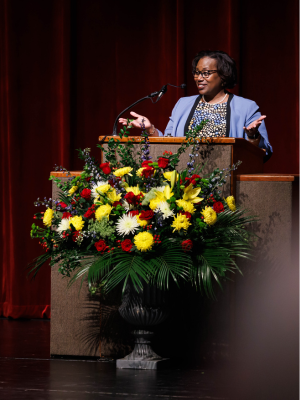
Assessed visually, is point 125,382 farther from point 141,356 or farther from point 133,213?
point 133,213

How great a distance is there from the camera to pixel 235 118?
9.38ft

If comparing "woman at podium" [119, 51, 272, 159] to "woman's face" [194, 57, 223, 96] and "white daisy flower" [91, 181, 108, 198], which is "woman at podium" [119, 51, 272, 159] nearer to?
"woman's face" [194, 57, 223, 96]

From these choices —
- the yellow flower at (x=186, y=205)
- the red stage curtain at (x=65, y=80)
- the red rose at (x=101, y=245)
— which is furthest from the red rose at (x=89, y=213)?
the red stage curtain at (x=65, y=80)

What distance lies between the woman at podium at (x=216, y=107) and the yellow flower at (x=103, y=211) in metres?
0.76

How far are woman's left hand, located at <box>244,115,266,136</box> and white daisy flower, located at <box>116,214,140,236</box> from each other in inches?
28.5

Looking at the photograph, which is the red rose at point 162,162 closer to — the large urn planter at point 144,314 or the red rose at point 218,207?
the red rose at point 218,207

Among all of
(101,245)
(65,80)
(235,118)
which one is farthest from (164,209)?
(65,80)

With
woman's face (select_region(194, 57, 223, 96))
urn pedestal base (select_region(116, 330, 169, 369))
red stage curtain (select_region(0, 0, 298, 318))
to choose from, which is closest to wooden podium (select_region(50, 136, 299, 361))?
urn pedestal base (select_region(116, 330, 169, 369))

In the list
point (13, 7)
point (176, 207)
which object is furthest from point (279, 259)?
point (13, 7)

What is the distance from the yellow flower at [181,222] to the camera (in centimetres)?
213

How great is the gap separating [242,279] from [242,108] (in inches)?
35.0

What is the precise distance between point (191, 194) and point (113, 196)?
30 centimetres

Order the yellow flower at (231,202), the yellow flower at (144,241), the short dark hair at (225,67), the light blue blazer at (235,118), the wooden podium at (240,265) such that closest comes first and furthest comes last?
1. the yellow flower at (144,241)
2. the yellow flower at (231,202)
3. the wooden podium at (240,265)
4. the light blue blazer at (235,118)
5. the short dark hair at (225,67)

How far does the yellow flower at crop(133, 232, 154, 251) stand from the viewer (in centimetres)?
210
